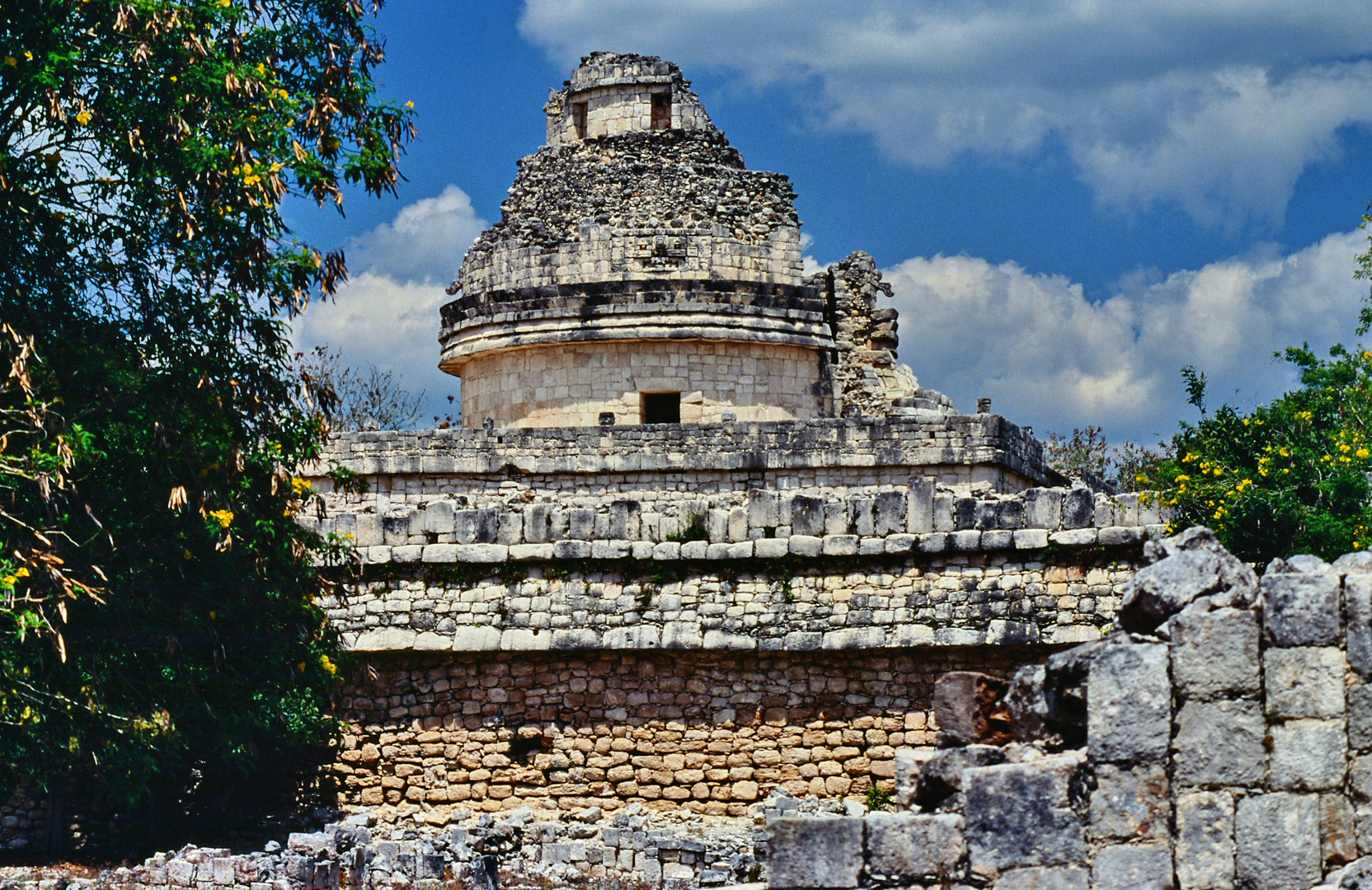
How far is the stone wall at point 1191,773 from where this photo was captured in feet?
19.9

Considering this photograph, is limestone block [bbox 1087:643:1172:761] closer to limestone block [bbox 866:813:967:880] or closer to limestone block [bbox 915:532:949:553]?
limestone block [bbox 866:813:967:880]

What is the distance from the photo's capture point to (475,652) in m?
12.1

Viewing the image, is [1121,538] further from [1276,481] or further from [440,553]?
[440,553]

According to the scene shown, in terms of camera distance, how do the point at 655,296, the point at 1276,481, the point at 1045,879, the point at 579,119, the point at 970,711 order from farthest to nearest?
the point at 579,119
the point at 655,296
the point at 1276,481
the point at 970,711
the point at 1045,879

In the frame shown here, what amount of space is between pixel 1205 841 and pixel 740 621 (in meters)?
5.89

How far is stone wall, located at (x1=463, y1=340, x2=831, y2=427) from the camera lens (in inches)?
758

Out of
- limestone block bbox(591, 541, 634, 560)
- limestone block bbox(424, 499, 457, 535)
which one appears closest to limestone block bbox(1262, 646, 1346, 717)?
limestone block bbox(591, 541, 634, 560)

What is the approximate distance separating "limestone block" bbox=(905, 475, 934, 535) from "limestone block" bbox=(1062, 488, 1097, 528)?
1019 mm

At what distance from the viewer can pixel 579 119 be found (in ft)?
69.5

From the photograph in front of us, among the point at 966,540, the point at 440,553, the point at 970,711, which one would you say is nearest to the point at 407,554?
the point at 440,553

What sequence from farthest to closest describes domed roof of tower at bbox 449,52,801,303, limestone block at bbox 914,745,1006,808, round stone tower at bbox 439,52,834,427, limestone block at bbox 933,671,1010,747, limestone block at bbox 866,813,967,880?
1. domed roof of tower at bbox 449,52,801,303
2. round stone tower at bbox 439,52,834,427
3. limestone block at bbox 933,671,1010,747
4. limestone block at bbox 914,745,1006,808
5. limestone block at bbox 866,813,967,880

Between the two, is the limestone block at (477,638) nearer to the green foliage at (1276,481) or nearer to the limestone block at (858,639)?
the limestone block at (858,639)

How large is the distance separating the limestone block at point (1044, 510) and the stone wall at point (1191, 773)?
5206 millimetres

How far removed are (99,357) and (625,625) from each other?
4489 mm
